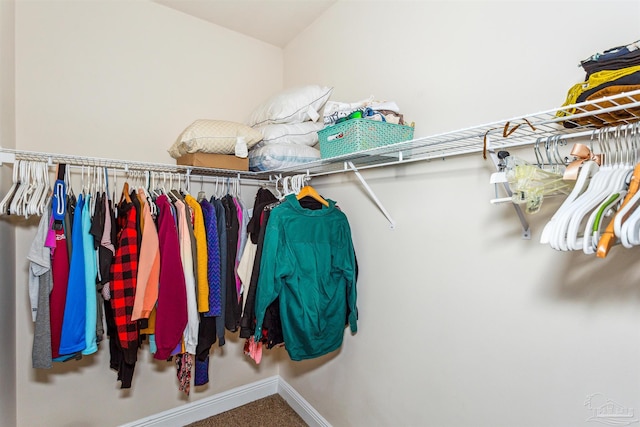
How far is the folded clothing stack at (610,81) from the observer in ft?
2.39

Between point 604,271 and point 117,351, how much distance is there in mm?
2068

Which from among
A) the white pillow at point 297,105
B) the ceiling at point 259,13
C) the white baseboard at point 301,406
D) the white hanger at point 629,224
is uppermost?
the ceiling at point 259,13

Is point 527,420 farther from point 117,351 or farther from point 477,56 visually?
point 117,351

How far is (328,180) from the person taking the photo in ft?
6.77

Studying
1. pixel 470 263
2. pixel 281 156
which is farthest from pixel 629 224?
pixel 281 156

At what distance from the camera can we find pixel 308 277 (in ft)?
5.29

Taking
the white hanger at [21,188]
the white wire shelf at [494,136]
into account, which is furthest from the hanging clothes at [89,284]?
the white wire shelf at [494,136]

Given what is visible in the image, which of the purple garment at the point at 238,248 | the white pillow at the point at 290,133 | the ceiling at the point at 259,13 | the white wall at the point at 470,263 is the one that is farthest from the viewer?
the ceiling at the point at 259,13

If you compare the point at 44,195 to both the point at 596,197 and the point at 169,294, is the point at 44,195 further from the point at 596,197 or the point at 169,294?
the point at 596,197

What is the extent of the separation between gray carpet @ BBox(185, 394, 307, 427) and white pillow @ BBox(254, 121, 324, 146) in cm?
192

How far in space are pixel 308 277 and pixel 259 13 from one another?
181 cm

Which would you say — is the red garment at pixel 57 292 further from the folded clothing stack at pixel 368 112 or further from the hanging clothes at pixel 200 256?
the folded clothing stack at pixel 368 112

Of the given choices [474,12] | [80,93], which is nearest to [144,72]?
[80,93]

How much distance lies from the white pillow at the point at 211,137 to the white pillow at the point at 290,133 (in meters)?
0.09
